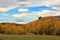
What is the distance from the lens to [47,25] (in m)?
101

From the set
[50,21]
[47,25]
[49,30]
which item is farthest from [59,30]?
[50,21]

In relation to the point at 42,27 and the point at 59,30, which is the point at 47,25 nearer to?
the point at 42,27

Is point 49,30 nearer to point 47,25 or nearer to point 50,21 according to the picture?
point 47,25

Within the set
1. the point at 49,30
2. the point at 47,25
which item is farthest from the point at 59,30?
the point at 47,25

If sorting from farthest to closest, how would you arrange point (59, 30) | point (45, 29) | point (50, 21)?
point (50, 21), point (45, 29), point (59, 30)

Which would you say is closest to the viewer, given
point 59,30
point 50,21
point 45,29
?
point 59,30

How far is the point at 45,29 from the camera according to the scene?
96.7 meters

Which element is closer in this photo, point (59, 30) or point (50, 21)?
point (59, 30)

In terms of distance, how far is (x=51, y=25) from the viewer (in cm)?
10275

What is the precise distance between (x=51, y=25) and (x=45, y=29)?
281 inches

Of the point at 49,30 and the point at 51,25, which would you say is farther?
the point at 51,25

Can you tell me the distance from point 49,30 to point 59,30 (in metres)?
5.62

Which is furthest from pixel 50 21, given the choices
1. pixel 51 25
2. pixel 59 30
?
pixel 59 30

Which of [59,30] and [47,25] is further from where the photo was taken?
[47,25]
